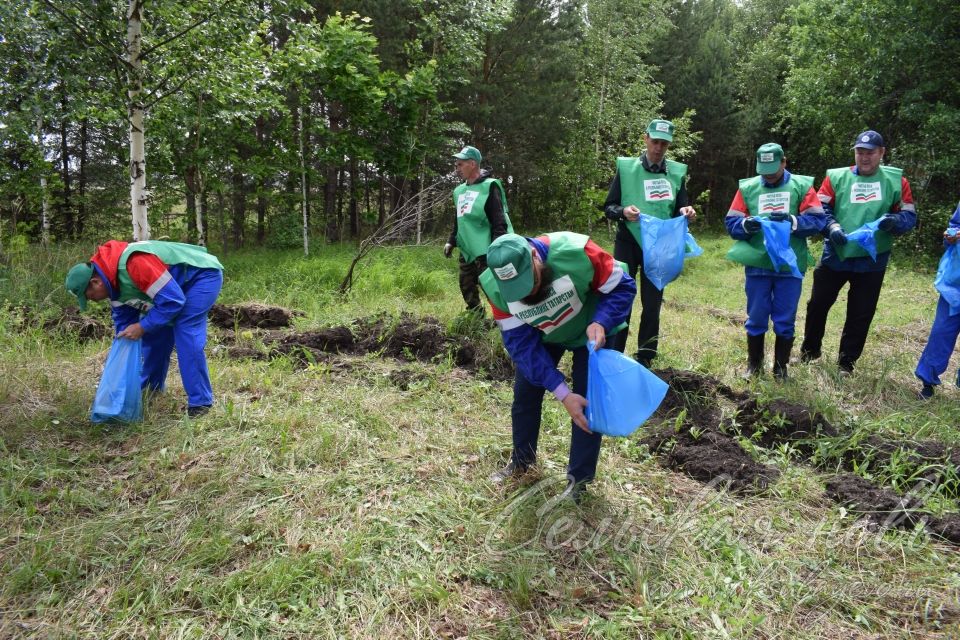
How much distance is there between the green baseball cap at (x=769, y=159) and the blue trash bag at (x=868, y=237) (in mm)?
750

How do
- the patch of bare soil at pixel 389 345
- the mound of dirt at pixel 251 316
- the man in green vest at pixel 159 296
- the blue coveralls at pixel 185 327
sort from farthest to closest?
the mound of dirt at pixel 251 316 < the patch of bare soil at pixel 389 345 < the blue coveralls at pixel 185 327 < the man in green vest at pixel 159 296

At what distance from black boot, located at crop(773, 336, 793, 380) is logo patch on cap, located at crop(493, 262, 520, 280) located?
305 centimetres

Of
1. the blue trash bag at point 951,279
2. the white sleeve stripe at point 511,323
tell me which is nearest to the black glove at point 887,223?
the blue trash bag at point 951,279

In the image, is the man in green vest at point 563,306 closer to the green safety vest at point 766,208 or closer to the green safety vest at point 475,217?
the green safety vest at point 766,208

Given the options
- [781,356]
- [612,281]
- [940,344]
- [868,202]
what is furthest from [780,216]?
[612,281]

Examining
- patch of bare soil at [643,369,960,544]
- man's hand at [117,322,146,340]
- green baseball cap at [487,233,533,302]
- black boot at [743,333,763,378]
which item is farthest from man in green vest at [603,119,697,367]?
man's hand at [117,322,146,340]

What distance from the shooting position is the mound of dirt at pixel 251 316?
5.72m

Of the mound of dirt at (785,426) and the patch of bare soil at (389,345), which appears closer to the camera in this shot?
the mound of dirt at (785,426)

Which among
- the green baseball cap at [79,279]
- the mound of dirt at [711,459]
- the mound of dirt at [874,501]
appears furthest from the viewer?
the green baseball cap at [79,279]

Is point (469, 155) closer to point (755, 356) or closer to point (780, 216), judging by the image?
point (780, 216)

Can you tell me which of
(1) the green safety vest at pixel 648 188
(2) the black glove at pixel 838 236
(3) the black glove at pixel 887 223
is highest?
(1) the green safety vest at pixel 648 188

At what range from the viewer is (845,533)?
8.27 feet

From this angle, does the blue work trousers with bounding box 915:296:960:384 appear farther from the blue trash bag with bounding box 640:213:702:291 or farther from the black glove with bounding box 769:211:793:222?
the blue trash bag with bounding box 640:213:702:291

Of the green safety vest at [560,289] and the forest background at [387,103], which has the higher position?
the forest background at [387,103]
